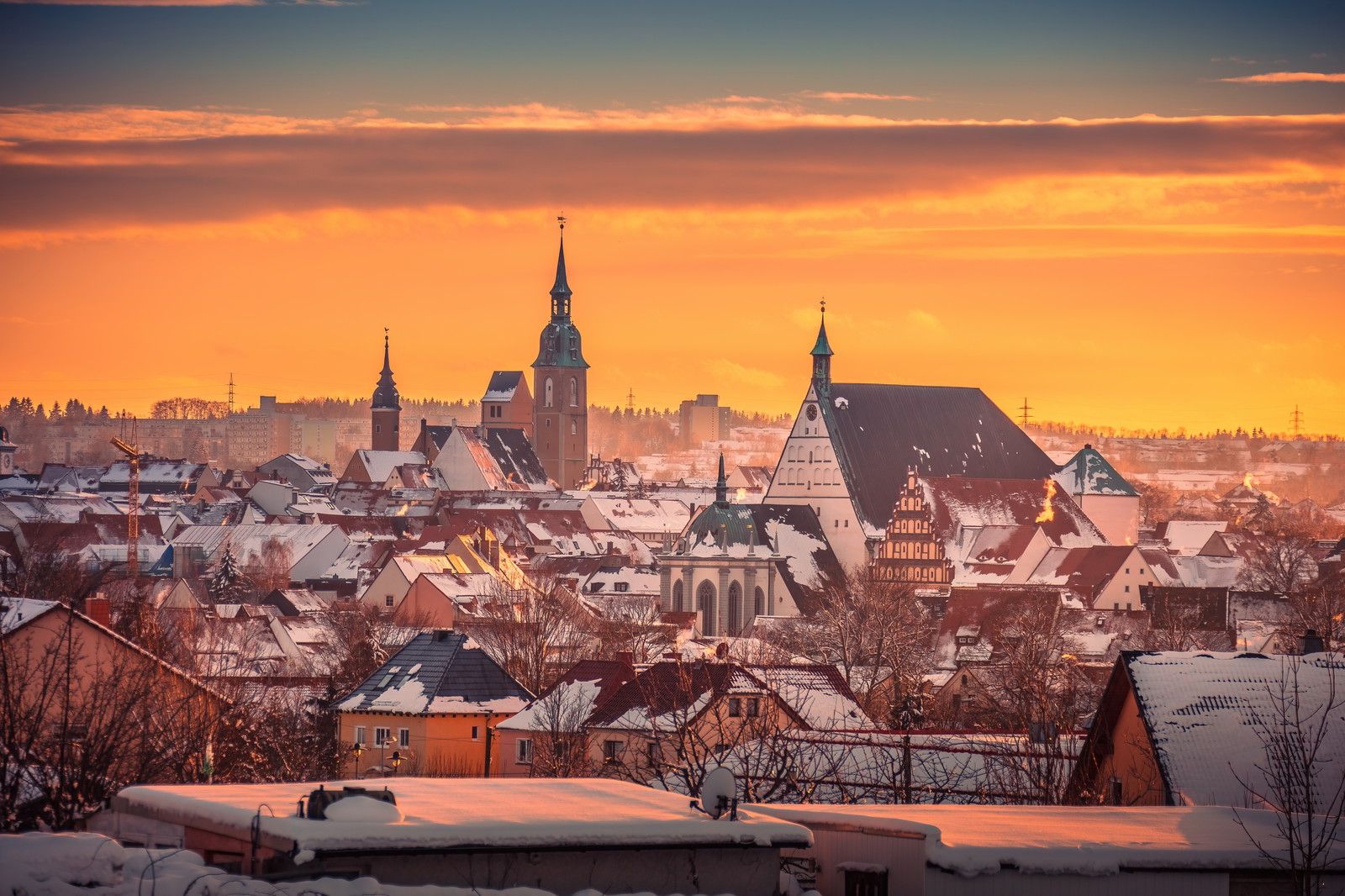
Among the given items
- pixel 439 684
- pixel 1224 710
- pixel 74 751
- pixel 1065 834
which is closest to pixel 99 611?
pixel 439 684

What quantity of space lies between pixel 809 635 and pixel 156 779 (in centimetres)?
5655

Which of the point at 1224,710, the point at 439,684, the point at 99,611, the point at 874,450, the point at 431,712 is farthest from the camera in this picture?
the point at 874,450

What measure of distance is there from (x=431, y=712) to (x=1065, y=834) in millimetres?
26104

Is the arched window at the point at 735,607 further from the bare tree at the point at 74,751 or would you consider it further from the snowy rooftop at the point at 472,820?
the snowy rooftop at the point at 472,820

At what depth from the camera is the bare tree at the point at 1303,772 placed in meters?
13.7

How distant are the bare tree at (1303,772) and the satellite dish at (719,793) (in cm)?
354

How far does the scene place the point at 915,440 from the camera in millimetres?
112688

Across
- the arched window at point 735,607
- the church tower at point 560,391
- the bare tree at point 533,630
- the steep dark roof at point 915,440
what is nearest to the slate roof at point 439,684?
the bare tree at point 533,630

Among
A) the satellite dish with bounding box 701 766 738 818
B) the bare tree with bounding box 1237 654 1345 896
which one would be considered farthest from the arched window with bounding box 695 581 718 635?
the satellite dish with bounding box 701 766 738 818

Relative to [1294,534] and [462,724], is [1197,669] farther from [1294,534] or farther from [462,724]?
[1294,534]

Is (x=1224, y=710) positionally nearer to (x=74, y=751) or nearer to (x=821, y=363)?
(x=74, y=751)

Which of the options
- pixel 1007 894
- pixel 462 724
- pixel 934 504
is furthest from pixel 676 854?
pixel 934 504

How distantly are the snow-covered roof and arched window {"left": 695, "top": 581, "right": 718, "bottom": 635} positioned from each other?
250 feet

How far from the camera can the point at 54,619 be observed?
28828 millimetres
